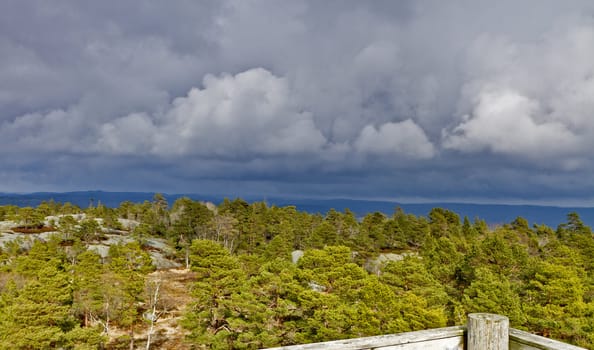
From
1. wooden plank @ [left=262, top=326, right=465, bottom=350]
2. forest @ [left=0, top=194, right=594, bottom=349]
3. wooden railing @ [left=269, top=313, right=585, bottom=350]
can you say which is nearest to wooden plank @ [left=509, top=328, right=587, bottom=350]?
wooden railing @ [left=269, top=313, right=585, bottom=350]

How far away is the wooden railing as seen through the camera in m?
2.88

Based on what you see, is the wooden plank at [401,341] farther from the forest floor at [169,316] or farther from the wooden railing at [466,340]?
the forest floor at [169,316]

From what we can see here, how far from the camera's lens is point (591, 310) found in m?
20.8

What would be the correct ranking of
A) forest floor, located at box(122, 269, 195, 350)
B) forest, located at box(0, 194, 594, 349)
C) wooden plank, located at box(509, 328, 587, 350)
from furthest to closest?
forest floor, located at box(122, 269, 195, 350) < forest, located at box(0, 194, 594, 349) < wooden plank, located at box(509, 328, 587, 350)

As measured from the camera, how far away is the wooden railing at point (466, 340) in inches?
113

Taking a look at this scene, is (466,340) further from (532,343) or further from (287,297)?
(287,297)

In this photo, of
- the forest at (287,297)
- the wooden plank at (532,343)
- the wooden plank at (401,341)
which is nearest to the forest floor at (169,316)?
the forest at (287,297)

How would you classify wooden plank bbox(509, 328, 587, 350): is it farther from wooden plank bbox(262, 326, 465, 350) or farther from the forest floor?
the forest floor

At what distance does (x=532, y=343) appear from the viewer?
2.93m

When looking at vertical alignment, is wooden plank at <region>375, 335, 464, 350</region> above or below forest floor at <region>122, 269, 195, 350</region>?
above

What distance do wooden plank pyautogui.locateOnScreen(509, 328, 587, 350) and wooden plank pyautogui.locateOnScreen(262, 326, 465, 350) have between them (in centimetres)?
41

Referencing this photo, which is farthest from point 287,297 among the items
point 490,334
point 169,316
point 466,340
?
point 169,316

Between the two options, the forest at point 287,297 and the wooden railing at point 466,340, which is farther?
the forest at point 287,297

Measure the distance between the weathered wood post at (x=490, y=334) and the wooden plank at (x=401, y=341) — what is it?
14 cm
